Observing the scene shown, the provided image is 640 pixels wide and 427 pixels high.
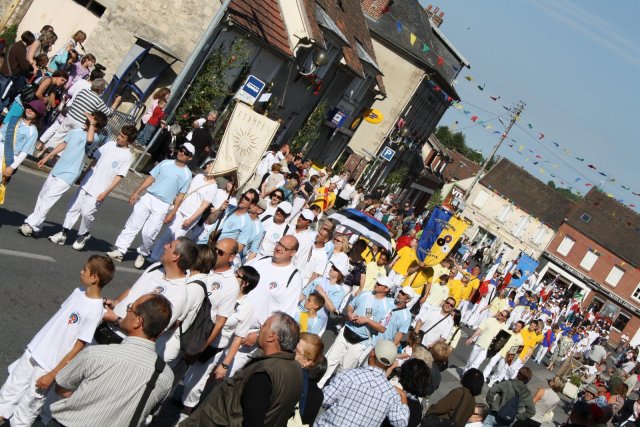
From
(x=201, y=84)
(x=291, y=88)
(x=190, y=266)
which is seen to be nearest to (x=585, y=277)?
(x=291, y=88)

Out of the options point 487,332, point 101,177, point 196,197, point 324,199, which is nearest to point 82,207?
point 101,177

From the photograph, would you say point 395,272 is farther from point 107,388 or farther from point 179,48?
point 107,388

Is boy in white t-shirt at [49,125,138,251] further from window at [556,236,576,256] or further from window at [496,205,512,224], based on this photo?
window at [496,205,512,224]

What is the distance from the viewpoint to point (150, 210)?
11.8 m

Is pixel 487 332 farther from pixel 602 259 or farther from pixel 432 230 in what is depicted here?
pixel 602 259

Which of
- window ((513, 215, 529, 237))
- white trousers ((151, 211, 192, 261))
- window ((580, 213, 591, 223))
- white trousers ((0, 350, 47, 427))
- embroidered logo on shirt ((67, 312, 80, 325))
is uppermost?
window ((580, 213, 591, 223))

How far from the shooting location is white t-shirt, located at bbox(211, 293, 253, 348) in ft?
25.8

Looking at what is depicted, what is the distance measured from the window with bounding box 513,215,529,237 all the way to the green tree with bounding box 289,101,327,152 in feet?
164

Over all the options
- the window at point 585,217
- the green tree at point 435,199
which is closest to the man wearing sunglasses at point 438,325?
the green tree at point 435,199

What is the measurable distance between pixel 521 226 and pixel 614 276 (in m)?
9.81

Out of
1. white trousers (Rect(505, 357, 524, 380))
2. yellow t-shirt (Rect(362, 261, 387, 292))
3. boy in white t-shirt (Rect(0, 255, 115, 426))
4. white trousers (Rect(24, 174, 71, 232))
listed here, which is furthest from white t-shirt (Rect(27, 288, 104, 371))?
white trousers (Rect(505, 357, 524, 380))

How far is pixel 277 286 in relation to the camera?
8758mm

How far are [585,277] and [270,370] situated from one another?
7814 cm

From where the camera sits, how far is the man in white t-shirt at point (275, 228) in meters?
11.8
